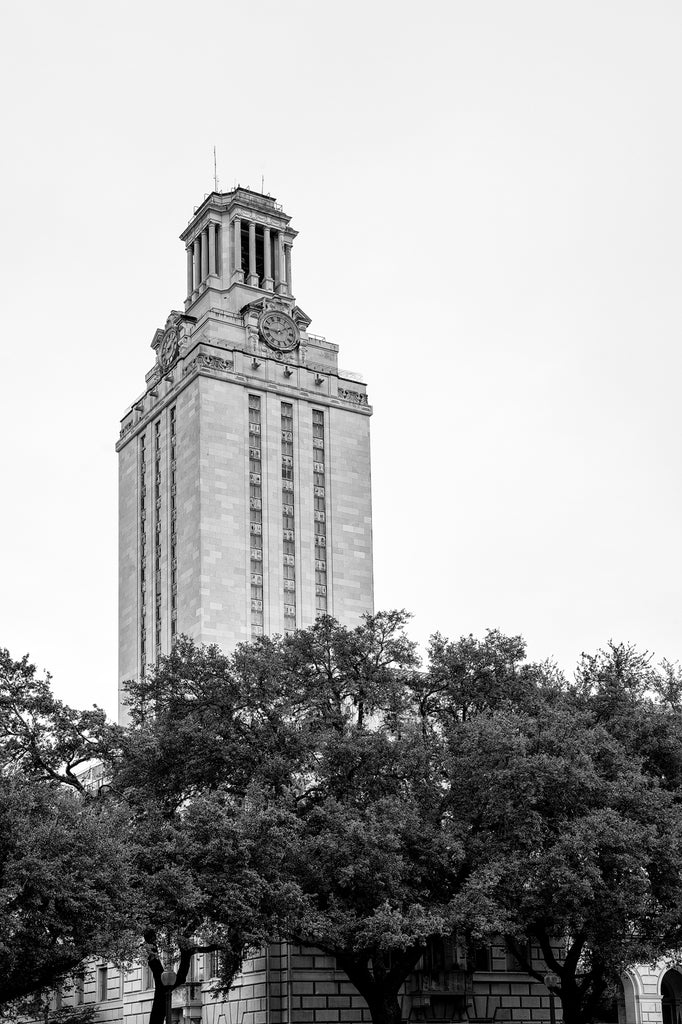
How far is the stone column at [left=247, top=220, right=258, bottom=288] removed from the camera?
14925 cm

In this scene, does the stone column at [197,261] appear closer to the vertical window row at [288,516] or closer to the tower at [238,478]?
the tower at [238,478]

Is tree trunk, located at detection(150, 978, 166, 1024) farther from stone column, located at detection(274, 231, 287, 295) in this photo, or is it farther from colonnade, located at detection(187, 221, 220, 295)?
stone column, located at detection(274, 231, 287, 295)

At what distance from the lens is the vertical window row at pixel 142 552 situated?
137 m

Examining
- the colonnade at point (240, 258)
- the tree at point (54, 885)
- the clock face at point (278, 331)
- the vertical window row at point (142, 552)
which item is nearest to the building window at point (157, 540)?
the vertical window row at point (142, 552)

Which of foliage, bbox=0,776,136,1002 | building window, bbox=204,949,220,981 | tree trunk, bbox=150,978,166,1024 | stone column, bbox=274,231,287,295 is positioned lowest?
tree trunk, bbox=150,978,166,1024

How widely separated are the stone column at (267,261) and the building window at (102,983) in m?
89.0

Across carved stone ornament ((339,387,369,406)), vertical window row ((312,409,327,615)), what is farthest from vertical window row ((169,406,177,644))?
carved stone ornament ((339,387,369,406))

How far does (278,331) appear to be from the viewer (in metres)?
142

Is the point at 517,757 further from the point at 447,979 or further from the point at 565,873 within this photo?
the point at 447,979

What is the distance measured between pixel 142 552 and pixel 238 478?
588 inches

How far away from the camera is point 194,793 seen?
53969 mm

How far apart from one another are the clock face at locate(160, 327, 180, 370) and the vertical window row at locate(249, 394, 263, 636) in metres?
10.2

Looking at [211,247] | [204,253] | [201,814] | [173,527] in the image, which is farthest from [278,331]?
[201,814]

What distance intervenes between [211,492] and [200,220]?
3863 centimetres
